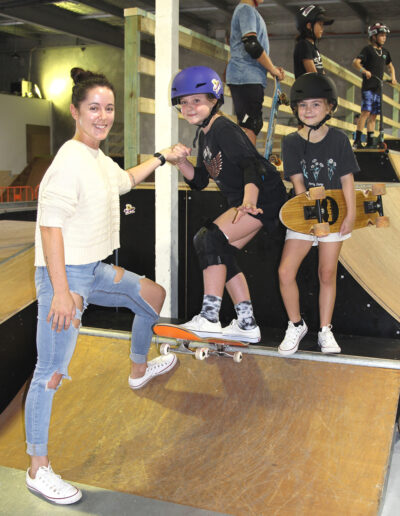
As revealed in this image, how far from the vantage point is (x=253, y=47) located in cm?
487

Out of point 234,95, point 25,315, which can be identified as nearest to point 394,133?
point 234,95

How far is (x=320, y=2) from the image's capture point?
15031mm

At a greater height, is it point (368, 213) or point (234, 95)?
point (234, 95)

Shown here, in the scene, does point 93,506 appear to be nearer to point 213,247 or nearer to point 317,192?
point 213,247

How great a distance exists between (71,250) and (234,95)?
3.08 metres

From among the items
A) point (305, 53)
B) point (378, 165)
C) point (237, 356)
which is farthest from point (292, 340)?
point (378, 165)

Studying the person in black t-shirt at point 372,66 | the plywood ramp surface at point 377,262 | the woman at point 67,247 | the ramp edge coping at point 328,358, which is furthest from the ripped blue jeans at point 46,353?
the person in black t-shirt at point 372,66

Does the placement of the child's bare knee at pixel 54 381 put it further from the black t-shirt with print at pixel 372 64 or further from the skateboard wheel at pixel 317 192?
the black t-shirt with print at pixel 372 64

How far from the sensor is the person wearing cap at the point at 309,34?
598cm

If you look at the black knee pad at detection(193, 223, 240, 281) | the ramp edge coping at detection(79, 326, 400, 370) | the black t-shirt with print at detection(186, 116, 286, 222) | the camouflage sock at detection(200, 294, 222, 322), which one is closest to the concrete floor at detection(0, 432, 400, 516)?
the ramp edge coping at detection(79, 326, 400, 370)

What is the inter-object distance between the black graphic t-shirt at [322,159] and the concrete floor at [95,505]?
1844 millimetres

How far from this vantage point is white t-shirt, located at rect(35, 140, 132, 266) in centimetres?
266

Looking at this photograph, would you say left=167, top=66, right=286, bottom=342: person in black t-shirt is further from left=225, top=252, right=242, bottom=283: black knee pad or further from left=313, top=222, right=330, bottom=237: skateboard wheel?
left=313, top=222, right=330, bottom=237: skateboard wheel

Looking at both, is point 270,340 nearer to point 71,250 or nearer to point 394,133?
point 71,250
